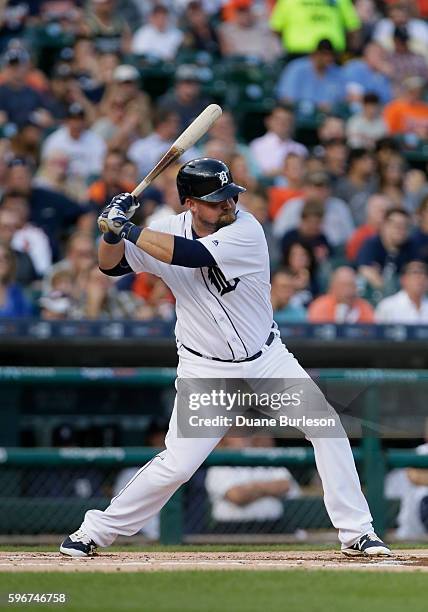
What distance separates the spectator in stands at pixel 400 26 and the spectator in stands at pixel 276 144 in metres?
2.88

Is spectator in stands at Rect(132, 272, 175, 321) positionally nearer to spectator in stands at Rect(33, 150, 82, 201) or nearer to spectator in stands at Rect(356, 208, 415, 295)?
spectator in stands at Rect(33, 150, 82, 201)

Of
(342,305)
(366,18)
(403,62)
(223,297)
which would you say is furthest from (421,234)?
(223,297)

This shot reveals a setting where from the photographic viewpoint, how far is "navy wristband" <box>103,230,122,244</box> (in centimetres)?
601

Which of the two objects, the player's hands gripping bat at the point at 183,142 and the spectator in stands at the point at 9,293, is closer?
the player's hands gripping bat at the point at 183,142

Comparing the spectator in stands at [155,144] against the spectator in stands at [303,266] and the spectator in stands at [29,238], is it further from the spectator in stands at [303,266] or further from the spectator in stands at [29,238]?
the spectator in stands at [303,266]

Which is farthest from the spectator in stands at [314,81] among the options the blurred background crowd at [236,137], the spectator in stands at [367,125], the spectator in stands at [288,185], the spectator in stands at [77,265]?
the spectator in stands at [77,265]

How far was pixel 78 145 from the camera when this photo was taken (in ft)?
39.2

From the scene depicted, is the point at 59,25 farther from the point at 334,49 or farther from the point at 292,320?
the point at 292,320

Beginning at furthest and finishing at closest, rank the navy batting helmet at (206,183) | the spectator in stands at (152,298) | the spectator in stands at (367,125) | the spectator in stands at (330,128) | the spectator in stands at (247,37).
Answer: the spectator in stands at (247,37) → the spectator in stands at (367,125) → the spectator in stands at (330,128) → the spectator in stands at (152,298) → the navy batting helmet at (206,183)

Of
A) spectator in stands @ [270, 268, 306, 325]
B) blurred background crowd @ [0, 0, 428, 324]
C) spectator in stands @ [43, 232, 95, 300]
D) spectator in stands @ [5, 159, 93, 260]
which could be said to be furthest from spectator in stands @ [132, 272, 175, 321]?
spectator in stands @ [5, 159, 93, 260]

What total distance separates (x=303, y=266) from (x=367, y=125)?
3546 millimetres

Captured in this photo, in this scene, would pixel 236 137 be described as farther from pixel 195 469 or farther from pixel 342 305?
pixel 195 469

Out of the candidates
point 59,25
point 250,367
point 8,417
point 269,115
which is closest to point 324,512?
point 8,417

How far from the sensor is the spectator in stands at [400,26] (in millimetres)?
15328
